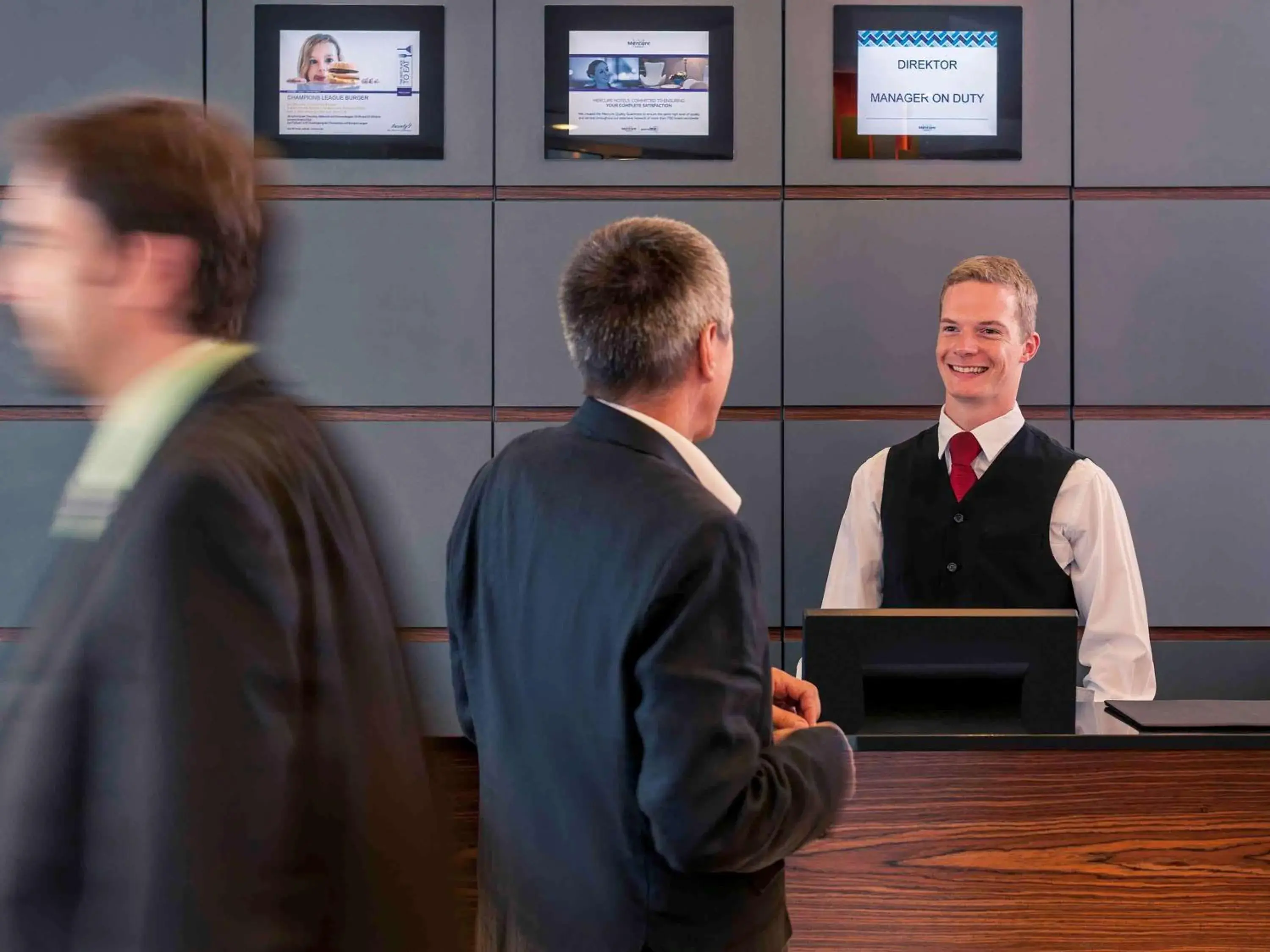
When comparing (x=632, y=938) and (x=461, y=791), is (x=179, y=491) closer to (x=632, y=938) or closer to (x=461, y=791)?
(x=632, y=938)

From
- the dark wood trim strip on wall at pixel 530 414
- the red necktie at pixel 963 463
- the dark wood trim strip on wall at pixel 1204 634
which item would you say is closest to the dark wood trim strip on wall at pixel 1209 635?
the dark wood trim strip on wall at pixel 1204 634

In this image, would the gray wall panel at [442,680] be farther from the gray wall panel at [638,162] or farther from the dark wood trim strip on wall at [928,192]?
the dark wood trim strip on wall at [928,192]

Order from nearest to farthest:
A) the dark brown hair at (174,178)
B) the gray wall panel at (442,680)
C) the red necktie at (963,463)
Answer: the dark brown hair at (174,178) < the red necktie at (963,463) < the gray wall panel at (442,680)

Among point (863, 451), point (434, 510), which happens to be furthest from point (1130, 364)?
point (434, 510)

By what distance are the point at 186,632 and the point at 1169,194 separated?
3.05m

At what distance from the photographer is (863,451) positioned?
10.1ft

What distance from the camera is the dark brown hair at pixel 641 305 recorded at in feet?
4.36

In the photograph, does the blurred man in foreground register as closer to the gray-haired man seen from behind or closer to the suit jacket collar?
the gray-haired man seen from behind

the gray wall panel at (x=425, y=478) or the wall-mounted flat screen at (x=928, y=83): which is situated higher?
the wall-mounted flat screen at (x=928, y=83)

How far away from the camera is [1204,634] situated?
3064 mm

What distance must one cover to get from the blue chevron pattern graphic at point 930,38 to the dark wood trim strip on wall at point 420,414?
4.65 feet

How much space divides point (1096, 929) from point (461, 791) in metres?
1.02

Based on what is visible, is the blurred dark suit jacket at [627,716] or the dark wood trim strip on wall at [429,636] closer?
the blurred dark suit jacket at [627,716]

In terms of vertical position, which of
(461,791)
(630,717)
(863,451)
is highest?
(863,451)
